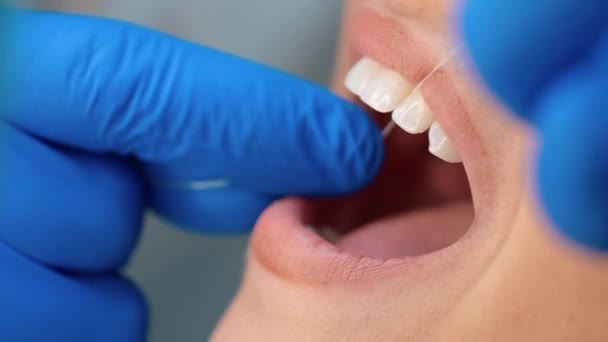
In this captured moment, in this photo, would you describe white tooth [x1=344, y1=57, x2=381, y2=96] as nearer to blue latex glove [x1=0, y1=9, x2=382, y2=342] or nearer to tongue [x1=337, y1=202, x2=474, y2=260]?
blue latex glove [x1=0, y1=9, x2=382, y2=342]

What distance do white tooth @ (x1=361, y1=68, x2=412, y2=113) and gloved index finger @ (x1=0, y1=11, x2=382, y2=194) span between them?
38mm

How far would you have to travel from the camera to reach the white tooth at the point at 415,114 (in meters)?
0.60

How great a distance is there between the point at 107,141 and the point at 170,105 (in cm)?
7

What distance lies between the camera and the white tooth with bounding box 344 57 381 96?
2.18 ft

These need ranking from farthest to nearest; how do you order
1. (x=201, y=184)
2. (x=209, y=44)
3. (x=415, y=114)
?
(x=209, y=44) < (x=201, y=184) < (x=415, y=114)

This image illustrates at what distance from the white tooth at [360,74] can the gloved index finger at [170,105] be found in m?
0.02

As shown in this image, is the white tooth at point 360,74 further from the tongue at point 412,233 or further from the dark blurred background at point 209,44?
the dark blurred background at point 209,44

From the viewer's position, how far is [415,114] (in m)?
0.60

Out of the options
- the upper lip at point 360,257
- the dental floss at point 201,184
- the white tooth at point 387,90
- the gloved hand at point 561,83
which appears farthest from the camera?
the dental floss at point 201,184

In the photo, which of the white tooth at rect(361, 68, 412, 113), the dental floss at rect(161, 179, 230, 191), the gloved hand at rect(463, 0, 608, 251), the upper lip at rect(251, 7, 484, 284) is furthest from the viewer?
the dental floss at rect(161, 179, 230, 191)

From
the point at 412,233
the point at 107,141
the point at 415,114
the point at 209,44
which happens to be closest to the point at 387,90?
the point at 415,114

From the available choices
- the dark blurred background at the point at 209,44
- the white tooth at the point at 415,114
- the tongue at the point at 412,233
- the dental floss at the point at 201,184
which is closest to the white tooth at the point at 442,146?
the white tooth at the point at 415,114

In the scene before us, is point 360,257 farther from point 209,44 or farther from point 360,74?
point 209,44

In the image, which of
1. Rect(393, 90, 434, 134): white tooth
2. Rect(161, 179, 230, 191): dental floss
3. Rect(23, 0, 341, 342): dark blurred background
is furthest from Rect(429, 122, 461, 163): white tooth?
Rect(23, 0, 341, 342): dark blurred background
